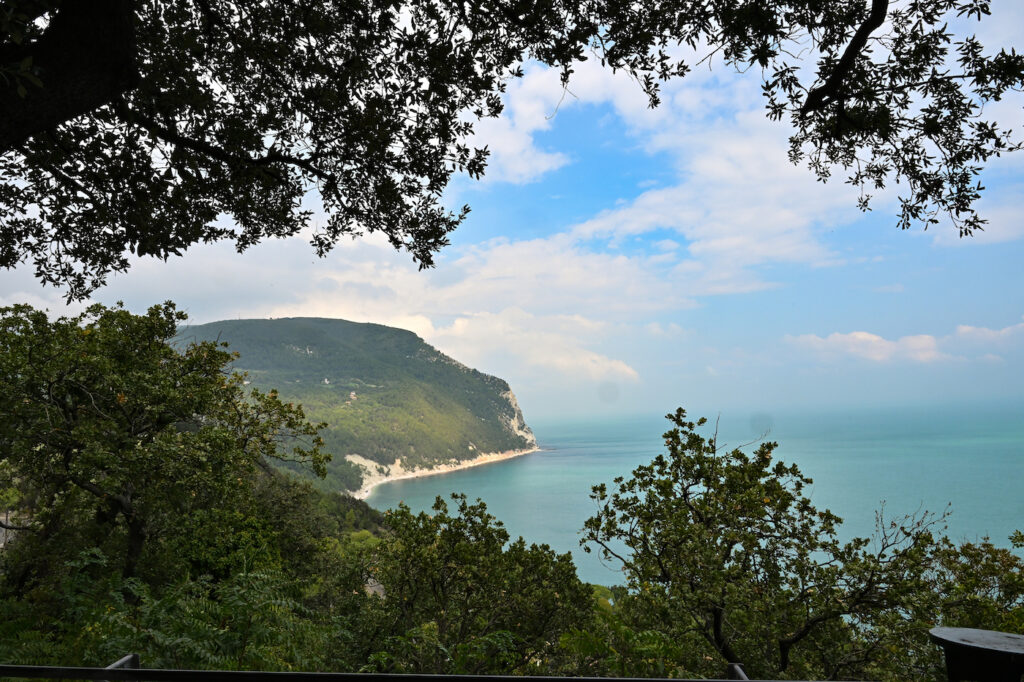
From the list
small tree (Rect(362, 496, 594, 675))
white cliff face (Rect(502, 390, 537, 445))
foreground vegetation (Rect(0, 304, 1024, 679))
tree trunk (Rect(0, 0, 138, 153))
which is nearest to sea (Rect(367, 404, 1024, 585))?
foreground vegetation (Rect(0, 304, 1024, 679))

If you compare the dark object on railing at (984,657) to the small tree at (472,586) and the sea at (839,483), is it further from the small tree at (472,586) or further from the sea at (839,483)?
the small tree at (472,586)

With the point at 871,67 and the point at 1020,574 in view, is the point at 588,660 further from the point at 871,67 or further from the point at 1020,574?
the point at 871,67

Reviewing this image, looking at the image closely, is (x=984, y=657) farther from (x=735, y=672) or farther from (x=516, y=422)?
(x=516, y=422)

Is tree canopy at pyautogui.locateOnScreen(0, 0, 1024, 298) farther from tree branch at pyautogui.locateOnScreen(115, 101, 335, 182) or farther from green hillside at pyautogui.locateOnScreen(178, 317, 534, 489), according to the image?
green hillside at pyautogui.locateOnScreen(178, 317, 534, 489)

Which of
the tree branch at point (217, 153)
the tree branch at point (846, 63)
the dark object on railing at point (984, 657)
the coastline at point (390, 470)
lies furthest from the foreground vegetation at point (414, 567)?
the coastline at point (390, 470)

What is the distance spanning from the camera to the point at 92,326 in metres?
9.88

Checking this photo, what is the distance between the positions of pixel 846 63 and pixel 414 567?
835 cm

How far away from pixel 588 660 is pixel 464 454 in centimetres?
12400

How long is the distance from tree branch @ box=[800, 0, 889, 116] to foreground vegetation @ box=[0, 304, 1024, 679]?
192 inches

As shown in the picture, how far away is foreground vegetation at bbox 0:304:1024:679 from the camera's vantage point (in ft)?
19.0

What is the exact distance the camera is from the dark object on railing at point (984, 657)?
1587mm

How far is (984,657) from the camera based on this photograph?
1.63 m

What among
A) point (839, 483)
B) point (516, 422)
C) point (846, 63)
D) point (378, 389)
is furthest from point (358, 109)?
point (516, 422)

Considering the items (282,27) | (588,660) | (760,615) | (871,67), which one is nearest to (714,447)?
(760,615)
